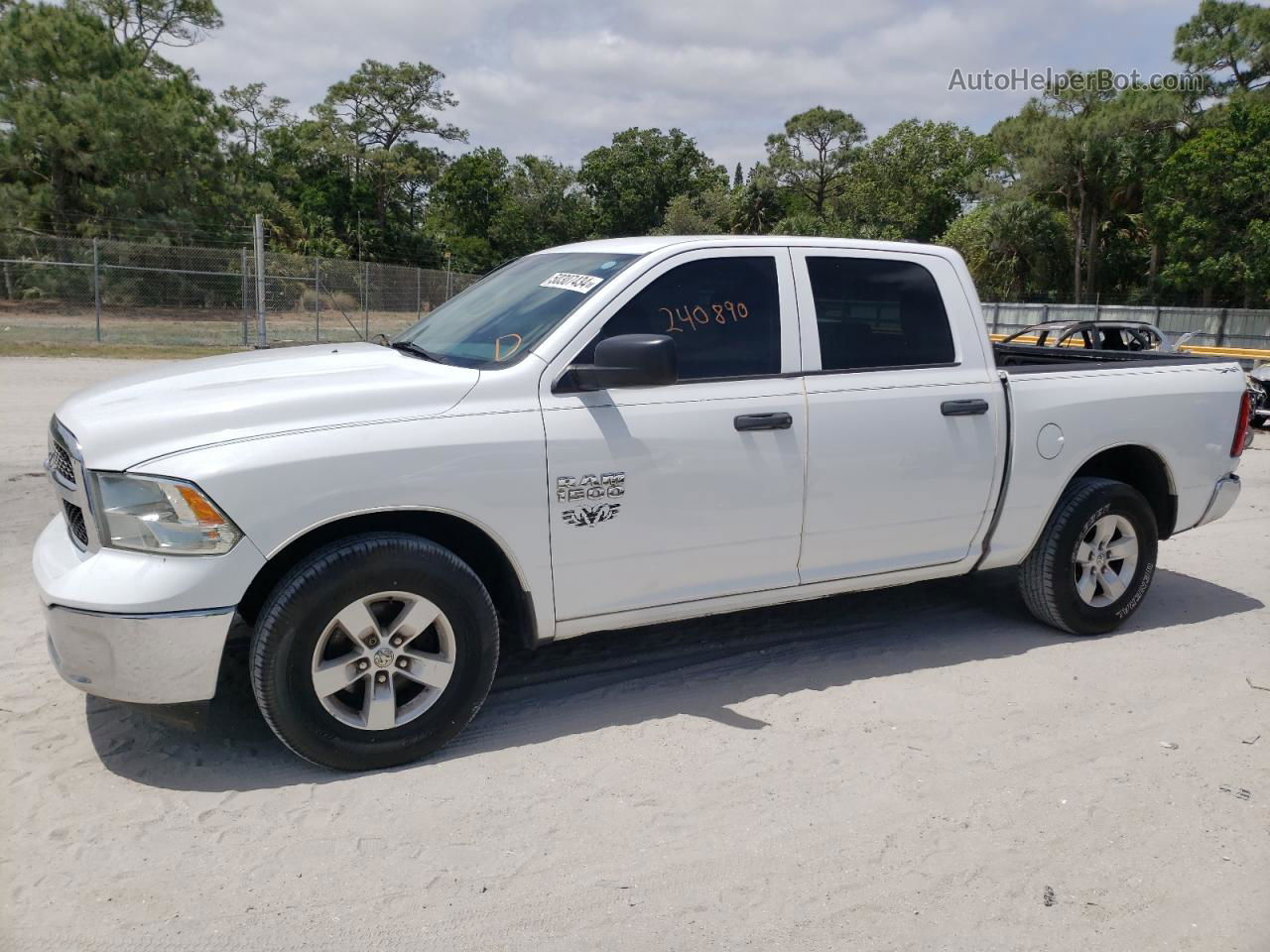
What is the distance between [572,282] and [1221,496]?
3832 mm

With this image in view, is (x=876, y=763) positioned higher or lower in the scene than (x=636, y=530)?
lower

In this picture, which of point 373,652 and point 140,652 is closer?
point 140,652

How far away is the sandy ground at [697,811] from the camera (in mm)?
2867

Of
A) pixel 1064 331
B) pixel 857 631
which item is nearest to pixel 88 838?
pixel 857 631

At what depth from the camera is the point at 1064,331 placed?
499 inches

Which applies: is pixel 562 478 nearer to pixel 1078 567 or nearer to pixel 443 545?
pixel 443 545

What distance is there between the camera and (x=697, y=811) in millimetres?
3434

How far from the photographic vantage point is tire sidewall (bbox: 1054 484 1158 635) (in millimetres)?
5031

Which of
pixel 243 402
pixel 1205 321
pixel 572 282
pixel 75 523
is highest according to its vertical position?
pixel 1205 321

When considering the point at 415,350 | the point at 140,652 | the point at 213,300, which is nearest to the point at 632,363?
the point at 415,350

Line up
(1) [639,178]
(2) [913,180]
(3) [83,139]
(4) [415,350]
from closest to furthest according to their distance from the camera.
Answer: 1. (4) [415,350]
2. (3) [83,139]
3. (2) [913,180]
4. (1) [639,178]

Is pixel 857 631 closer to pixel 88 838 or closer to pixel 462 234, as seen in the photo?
pixel 88 838

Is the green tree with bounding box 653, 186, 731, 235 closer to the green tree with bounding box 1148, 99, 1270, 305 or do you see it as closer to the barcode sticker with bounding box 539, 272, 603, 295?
the green tree with bounding box 1148, 99, 1270, 305

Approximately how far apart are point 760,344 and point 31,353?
19413mm
